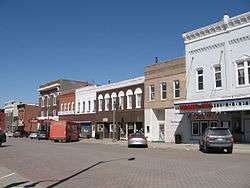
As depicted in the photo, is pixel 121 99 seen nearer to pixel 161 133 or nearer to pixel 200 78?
pixel 161 133

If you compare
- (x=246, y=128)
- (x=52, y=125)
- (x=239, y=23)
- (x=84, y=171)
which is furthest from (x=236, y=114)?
(x=52, y=125)

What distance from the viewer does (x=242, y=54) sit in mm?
33656

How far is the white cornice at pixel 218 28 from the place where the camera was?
3366 centimetres

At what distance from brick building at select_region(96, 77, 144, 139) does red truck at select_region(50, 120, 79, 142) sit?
5289 millimetres

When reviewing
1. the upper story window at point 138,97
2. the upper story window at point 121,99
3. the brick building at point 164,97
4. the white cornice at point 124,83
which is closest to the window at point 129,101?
the upper story window at point 121,99

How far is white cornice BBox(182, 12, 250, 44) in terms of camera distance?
33656 millimetres

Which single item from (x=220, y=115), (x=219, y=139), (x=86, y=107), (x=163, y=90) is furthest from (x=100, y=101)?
(x=219, y=139)

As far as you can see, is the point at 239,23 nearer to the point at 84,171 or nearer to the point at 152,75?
the point at 152,75

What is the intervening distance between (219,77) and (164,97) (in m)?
9.37

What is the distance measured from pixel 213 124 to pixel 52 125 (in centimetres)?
2422

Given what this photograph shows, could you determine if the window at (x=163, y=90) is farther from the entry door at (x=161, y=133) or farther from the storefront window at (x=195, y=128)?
the storefront window at (x=195, y=128)

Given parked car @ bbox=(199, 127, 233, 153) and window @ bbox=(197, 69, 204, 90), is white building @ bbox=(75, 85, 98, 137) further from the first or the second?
parked car @ bbox=(199, 127, 233, 153)

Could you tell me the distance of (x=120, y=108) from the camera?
175ft

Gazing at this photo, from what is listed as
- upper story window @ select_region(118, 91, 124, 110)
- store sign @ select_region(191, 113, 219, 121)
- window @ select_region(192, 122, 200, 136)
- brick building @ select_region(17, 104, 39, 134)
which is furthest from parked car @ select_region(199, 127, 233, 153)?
brick building @ select_region(17, 104, 39, 134)
